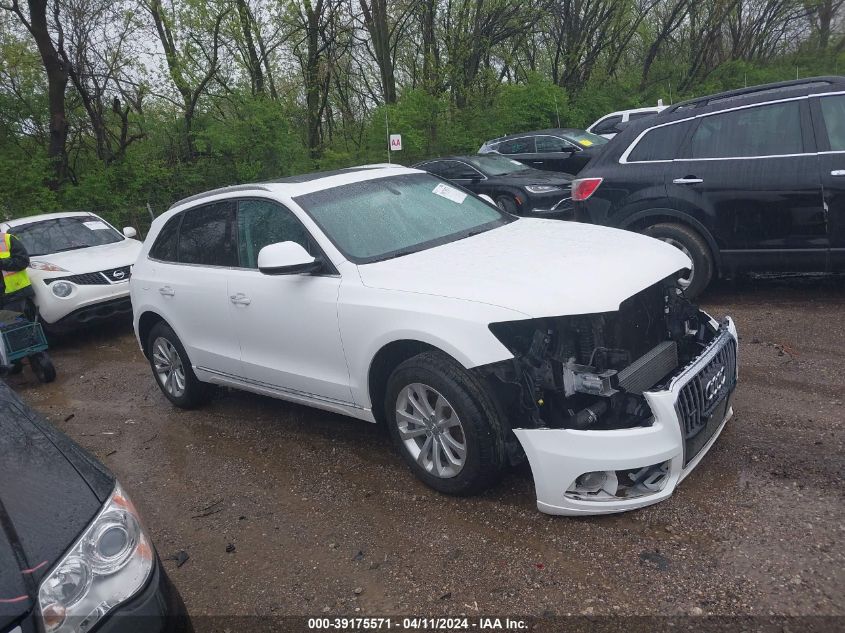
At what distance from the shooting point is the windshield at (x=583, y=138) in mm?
14602

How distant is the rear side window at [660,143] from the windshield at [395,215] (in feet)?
7.12

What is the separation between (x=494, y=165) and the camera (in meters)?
12.7

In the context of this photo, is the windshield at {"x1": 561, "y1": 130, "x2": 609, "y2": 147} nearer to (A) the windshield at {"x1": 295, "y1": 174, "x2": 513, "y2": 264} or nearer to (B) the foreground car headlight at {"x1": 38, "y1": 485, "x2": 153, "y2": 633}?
(A) the windshield at {"x1": 295, "y1": 174, "x2": 513, "y2": 264}

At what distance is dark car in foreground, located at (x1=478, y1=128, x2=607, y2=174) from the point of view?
14.0 metres

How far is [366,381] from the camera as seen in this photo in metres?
3.82

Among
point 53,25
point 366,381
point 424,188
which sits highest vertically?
point 53,25

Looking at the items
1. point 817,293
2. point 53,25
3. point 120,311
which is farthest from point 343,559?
point 53,25

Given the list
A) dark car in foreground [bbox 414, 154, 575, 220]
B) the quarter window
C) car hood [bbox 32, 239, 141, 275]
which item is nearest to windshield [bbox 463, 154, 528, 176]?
dark car in foreground [bbox 414, 154, 575, 220]

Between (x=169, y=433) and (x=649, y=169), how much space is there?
15.2 ft

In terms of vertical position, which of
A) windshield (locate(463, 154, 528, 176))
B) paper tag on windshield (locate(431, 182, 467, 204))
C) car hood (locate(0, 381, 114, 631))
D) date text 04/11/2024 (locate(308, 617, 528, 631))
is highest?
paper tag on windshield (locate(431, 182, 467, 204))

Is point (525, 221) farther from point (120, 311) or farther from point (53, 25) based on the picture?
point (53, 25)

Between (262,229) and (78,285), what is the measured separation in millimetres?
4835

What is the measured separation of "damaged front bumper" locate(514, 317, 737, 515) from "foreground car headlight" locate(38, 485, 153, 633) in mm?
1705

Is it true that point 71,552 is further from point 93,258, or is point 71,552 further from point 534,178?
point 534,178
